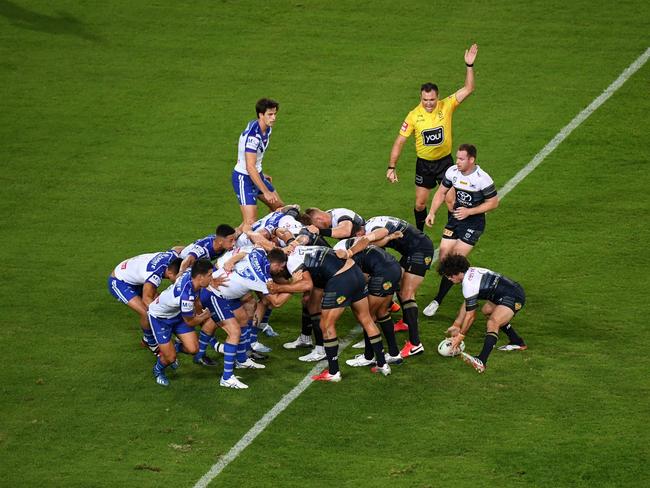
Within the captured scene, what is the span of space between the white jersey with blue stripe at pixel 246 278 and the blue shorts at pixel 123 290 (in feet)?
5.15

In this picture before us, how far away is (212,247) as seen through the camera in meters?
16.3

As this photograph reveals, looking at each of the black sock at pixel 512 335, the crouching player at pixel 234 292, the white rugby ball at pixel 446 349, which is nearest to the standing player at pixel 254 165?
the crouching player at pixel 234 292

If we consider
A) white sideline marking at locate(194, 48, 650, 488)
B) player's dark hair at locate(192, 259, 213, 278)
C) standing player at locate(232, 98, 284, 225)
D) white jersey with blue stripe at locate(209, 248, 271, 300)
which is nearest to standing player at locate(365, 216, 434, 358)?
white sideline marking at locate(194, 48, 650, 488)

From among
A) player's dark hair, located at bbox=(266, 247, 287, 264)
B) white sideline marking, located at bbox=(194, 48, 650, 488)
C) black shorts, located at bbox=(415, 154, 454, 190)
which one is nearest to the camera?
white sideline marking, located at bbox=(194, 48, 650, 488)

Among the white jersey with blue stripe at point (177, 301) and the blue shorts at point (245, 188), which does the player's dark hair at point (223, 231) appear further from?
the blue shorts at point (245, 188)

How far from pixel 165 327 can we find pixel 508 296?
453 cm

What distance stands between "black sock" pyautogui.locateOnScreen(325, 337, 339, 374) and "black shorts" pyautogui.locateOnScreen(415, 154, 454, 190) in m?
4.64

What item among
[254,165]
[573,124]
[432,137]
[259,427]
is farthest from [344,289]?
[573,124]

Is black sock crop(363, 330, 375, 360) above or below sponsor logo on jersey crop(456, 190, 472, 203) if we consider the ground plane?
below

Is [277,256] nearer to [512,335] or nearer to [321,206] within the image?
[512,335]

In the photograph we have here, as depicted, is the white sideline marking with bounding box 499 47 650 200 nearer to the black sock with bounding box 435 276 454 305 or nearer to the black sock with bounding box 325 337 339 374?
the black sock with bounding box 435 276 454 305

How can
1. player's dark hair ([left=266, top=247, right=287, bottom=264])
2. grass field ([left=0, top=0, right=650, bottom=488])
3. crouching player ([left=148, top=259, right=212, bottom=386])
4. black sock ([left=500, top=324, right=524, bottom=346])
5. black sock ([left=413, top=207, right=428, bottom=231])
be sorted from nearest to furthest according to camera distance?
grass field ([left=0, top=0, right=650, bottom=488]) → crouching player ([left=148, top=259, right=212, bottom=386]) → player's dark hair ([left=266, top=247, right=287, bottom=264]) → black sock ([left=500, top=324, right=524, bottom=346]) → black sock ([left=413, top=207, right=428, bottom=231])

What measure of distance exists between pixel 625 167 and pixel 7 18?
50.0ft

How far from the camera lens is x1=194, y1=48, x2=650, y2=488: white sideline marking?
13312mm
